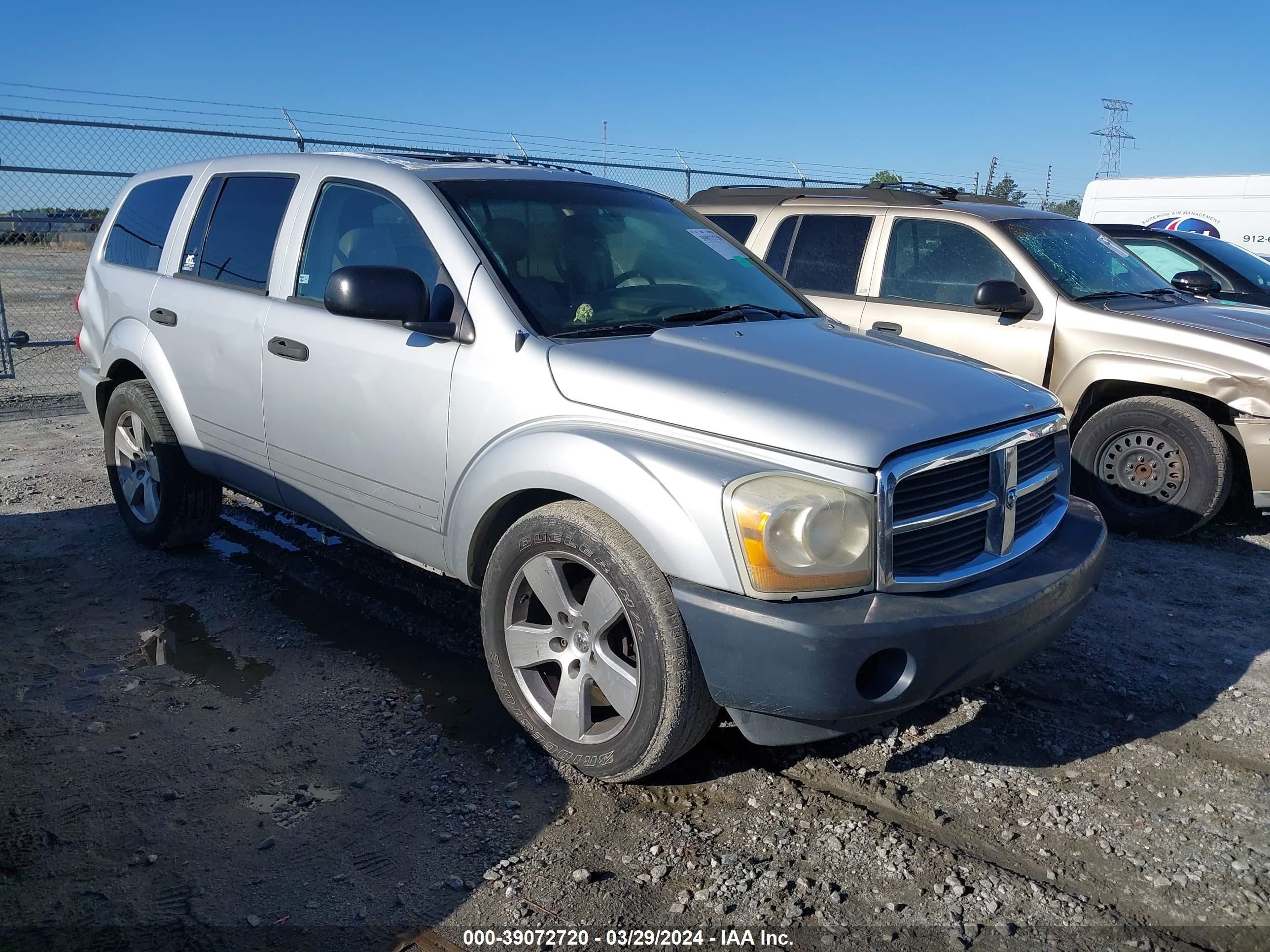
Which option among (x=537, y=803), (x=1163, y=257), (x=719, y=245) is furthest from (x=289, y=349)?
(x=1163, y=257)

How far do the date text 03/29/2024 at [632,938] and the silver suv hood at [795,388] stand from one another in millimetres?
1231

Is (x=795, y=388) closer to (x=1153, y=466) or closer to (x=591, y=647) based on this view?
(x=591, y=647)

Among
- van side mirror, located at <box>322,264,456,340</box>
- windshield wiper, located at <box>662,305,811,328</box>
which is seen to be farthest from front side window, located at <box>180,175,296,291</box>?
windshield wiper, located at <box>662,305,811,328</box>

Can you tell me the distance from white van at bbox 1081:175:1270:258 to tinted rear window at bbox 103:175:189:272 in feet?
52.5

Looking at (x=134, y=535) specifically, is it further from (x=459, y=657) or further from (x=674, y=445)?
(x=674, y=445)

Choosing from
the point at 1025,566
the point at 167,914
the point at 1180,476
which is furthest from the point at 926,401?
the point at 1180,476

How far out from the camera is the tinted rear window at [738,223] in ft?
23.5

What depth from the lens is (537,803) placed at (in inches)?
120

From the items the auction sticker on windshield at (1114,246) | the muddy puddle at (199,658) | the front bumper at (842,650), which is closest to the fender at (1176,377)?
the auction sticker on windshield at (1114,246)

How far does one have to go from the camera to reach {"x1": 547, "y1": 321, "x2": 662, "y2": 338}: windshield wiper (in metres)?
3.36

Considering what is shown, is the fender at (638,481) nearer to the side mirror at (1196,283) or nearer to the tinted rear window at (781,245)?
the tinted rear window at (781,245)

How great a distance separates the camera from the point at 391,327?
12.0 feet

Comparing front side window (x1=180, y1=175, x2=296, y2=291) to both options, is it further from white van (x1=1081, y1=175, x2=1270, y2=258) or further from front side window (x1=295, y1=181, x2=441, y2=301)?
white van (x1=1081, y1=175, x2=1270, y2=258)

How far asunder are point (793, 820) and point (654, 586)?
861 mm
